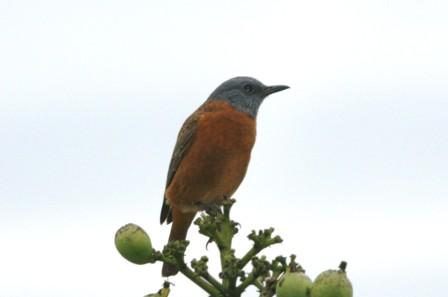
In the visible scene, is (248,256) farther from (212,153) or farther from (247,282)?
(212,153)

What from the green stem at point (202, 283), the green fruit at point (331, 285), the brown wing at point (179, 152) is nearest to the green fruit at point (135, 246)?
the green stem at point (202, 283)

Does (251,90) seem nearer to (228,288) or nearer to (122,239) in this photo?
(122,239)

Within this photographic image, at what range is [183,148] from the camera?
34.3ft

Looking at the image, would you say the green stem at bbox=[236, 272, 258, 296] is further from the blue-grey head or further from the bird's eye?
the bird's eye

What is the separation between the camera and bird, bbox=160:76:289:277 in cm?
980

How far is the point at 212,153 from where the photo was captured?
1007 centimetres

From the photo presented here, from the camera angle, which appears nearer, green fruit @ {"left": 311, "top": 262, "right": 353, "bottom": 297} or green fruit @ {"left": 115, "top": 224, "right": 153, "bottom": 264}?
green fruit @ {"left": 311, "top": 262, "right": 353, "bottom": 297}

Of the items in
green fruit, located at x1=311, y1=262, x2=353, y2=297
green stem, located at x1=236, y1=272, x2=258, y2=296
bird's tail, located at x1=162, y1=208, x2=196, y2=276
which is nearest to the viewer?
green fruit, located at x1=311, y1=262, x2=353, y2=297

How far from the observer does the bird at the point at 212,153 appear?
9.80 meters

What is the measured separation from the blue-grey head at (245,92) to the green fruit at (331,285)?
6.39m

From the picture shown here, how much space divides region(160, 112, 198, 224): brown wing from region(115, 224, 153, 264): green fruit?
15.5 feet

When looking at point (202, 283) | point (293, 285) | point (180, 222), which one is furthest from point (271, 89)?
point (293, 285)

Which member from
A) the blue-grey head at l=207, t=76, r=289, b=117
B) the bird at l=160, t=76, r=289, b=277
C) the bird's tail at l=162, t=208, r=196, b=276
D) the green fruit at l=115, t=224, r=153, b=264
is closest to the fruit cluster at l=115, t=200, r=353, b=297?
the green fruit at l=115, t=224, r=153, b=264

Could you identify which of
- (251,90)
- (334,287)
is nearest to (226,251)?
(334,287)
